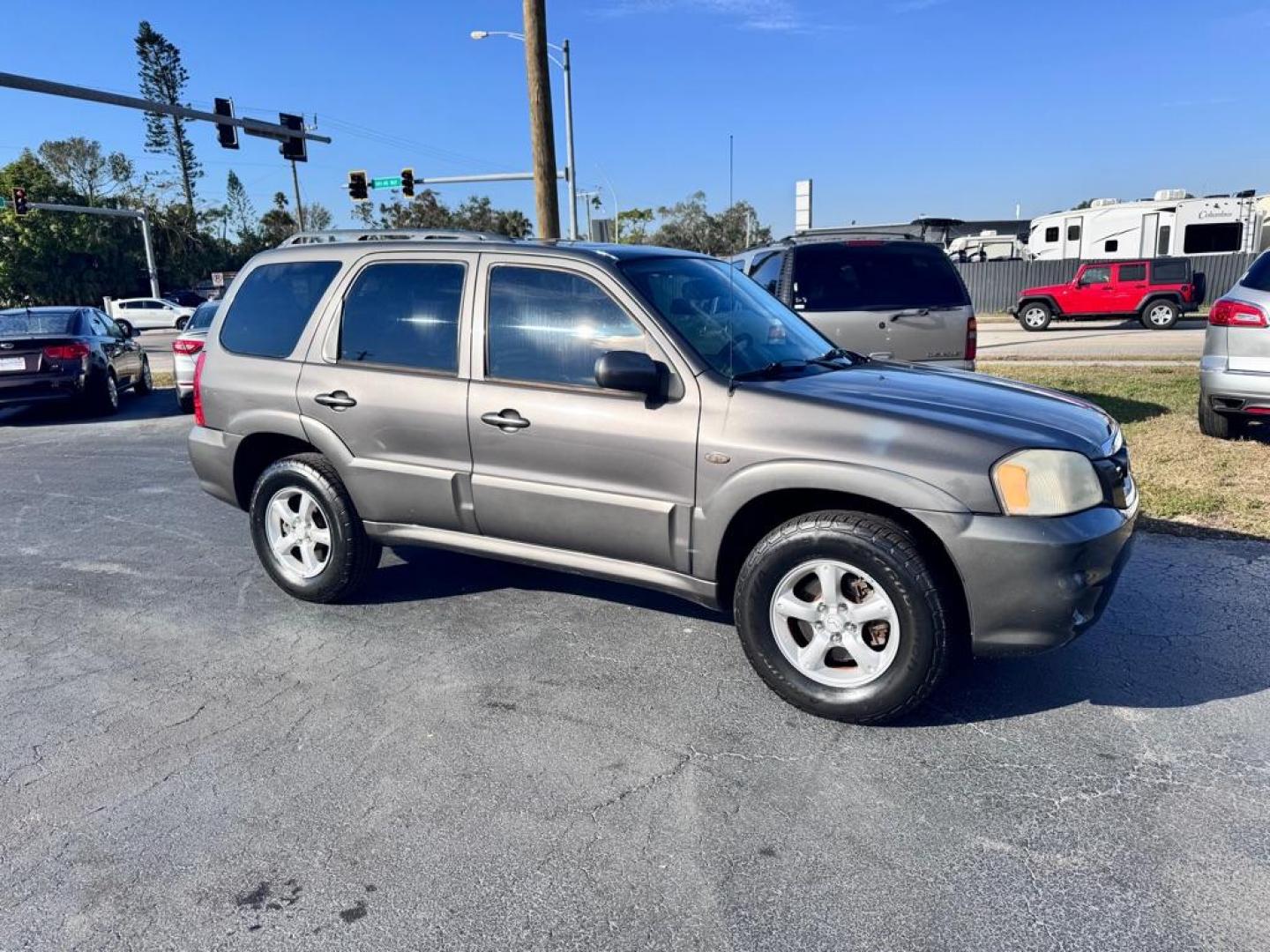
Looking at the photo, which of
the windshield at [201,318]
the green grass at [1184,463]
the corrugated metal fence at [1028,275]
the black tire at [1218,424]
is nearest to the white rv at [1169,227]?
the corrugated metal fence at [1028,275]

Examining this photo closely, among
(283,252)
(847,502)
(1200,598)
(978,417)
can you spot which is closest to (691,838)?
(847,502)

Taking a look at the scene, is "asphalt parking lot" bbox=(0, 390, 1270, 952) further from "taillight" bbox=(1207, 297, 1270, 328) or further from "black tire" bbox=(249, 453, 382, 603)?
"taillight" bbox=(1207, 297, 1270, 328)

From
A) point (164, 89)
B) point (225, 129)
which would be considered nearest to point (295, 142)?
point (225, 129)

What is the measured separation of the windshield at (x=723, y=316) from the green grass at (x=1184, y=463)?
306 cm

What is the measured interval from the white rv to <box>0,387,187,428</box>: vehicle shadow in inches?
1008

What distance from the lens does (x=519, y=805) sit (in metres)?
2.97

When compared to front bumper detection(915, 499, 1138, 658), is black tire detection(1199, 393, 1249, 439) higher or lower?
lower

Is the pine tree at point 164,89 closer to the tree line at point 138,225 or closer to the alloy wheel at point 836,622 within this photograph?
the tree line at point 138,225

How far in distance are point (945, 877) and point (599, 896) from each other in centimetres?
99

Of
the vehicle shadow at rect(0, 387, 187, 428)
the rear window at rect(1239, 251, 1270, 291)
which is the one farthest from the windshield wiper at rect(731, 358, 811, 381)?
the vehicle shadow at rect(0, 387, 187, 428)

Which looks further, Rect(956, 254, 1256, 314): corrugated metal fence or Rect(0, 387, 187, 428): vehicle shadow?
Rect(956, 254, 1256, 314): corrugated metal fence

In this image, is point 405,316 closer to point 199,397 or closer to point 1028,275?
point 199,397

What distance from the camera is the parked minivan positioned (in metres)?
7.35

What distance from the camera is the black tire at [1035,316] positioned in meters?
24.5
